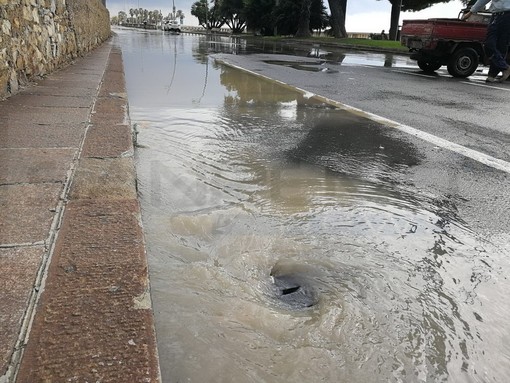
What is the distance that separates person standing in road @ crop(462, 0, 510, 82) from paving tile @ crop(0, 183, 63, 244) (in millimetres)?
10869

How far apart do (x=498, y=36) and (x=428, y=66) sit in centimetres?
260

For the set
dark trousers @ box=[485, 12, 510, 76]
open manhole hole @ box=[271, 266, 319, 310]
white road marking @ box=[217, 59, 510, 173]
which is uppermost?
dark trousers @ box=[485, 12, 510, 76]

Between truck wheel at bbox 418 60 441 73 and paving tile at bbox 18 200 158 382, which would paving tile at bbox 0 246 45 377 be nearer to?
paving tile at bbox 18 200 158 382

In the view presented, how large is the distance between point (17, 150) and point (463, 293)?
2880 millimetres

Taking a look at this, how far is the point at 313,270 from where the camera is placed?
2.10m

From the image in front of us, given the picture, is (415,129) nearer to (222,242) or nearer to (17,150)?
(222,242)

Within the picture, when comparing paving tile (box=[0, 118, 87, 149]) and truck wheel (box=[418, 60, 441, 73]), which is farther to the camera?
truck wheel (box=[418, 60, 441, 73])

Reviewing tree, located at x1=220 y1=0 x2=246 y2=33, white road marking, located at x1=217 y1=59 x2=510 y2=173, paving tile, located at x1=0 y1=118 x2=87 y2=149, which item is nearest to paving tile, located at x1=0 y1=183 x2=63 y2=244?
paving tile, located at x1=0 y1=118 x2=87 y2=149

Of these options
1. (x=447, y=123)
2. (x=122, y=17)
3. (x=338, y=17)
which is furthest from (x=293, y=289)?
(x=122, y=17)

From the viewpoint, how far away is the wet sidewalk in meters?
1.21

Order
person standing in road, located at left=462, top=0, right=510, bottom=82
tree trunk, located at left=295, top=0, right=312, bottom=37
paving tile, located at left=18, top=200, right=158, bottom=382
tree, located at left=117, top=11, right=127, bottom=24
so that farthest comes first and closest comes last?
1. tree, located at left=117, top=11, right=127, bottom=24
2. tree trunk, located at left=295, top=0, right=312, bottom=37
3. person standing in road, located at left=462, top=0, right=510, bottom=82
4. paving tile, located at left=18, top=200, right=158, bottom=382

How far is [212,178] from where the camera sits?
3.28 m

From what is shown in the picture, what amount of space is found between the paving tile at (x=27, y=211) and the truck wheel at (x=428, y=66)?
12.6 meters

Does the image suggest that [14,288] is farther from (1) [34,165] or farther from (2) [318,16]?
(2) [318,16]
